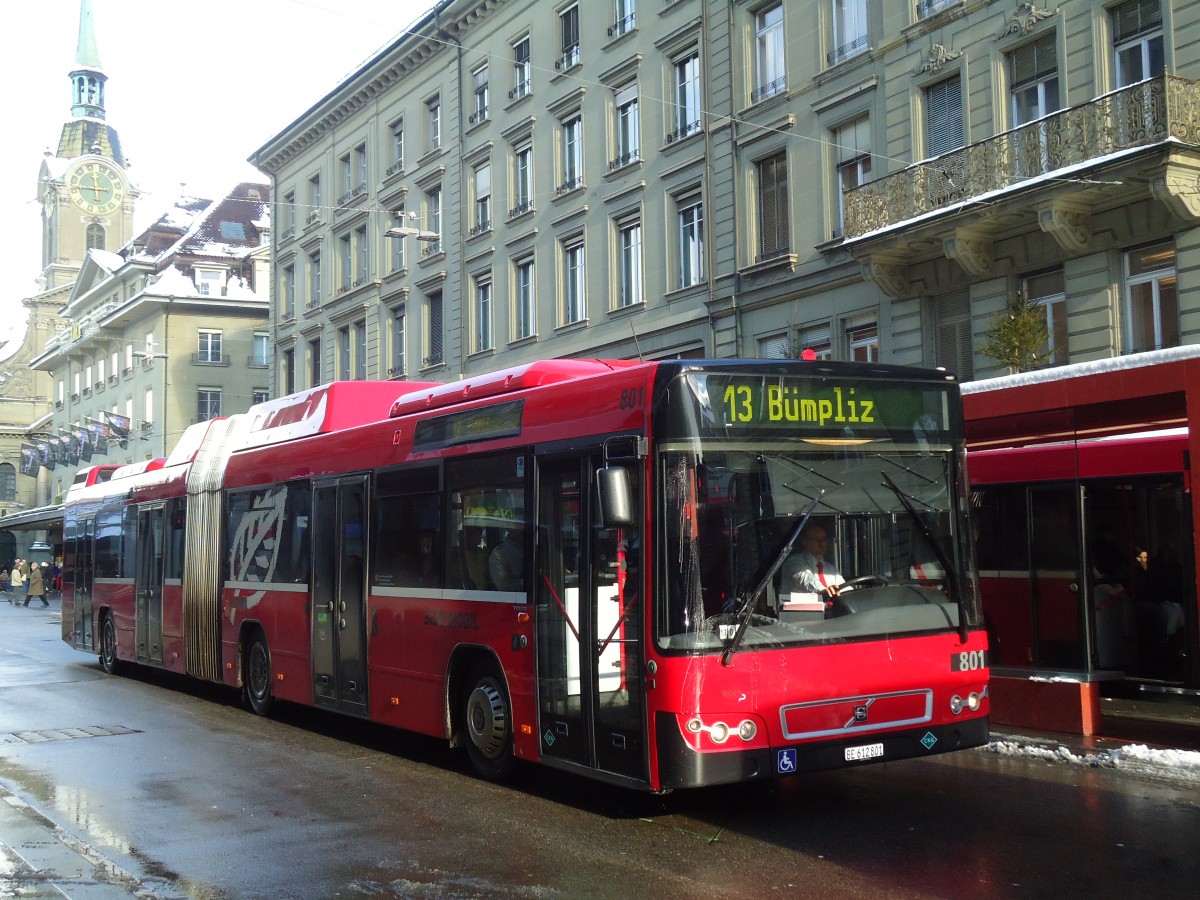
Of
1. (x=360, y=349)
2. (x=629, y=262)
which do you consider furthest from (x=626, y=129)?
(x=360, y=349)

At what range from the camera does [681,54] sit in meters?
28.3

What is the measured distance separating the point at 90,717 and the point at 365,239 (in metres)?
29.2

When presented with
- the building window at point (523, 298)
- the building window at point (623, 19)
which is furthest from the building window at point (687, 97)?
the building window at point (523, 298)

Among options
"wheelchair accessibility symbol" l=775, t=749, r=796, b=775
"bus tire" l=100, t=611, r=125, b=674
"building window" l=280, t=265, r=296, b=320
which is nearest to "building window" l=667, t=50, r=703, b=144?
"bus tire" l=100, t=611, r=125, b=674

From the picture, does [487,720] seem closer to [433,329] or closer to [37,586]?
[433,329]

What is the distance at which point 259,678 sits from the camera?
555 inches

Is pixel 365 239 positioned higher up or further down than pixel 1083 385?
higher up

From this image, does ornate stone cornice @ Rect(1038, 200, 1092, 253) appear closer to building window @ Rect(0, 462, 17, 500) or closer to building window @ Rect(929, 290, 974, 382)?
building window @ Rect(929, 290, 974, 382)

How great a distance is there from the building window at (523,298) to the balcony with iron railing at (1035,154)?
12.0 metres

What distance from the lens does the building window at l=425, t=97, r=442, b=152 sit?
37.6m

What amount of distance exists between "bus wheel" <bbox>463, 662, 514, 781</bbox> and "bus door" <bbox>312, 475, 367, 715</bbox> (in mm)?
2004

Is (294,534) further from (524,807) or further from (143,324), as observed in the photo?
(143,324)

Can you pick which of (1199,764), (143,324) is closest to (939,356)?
(1199,764)

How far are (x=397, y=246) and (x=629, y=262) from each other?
1188cm
